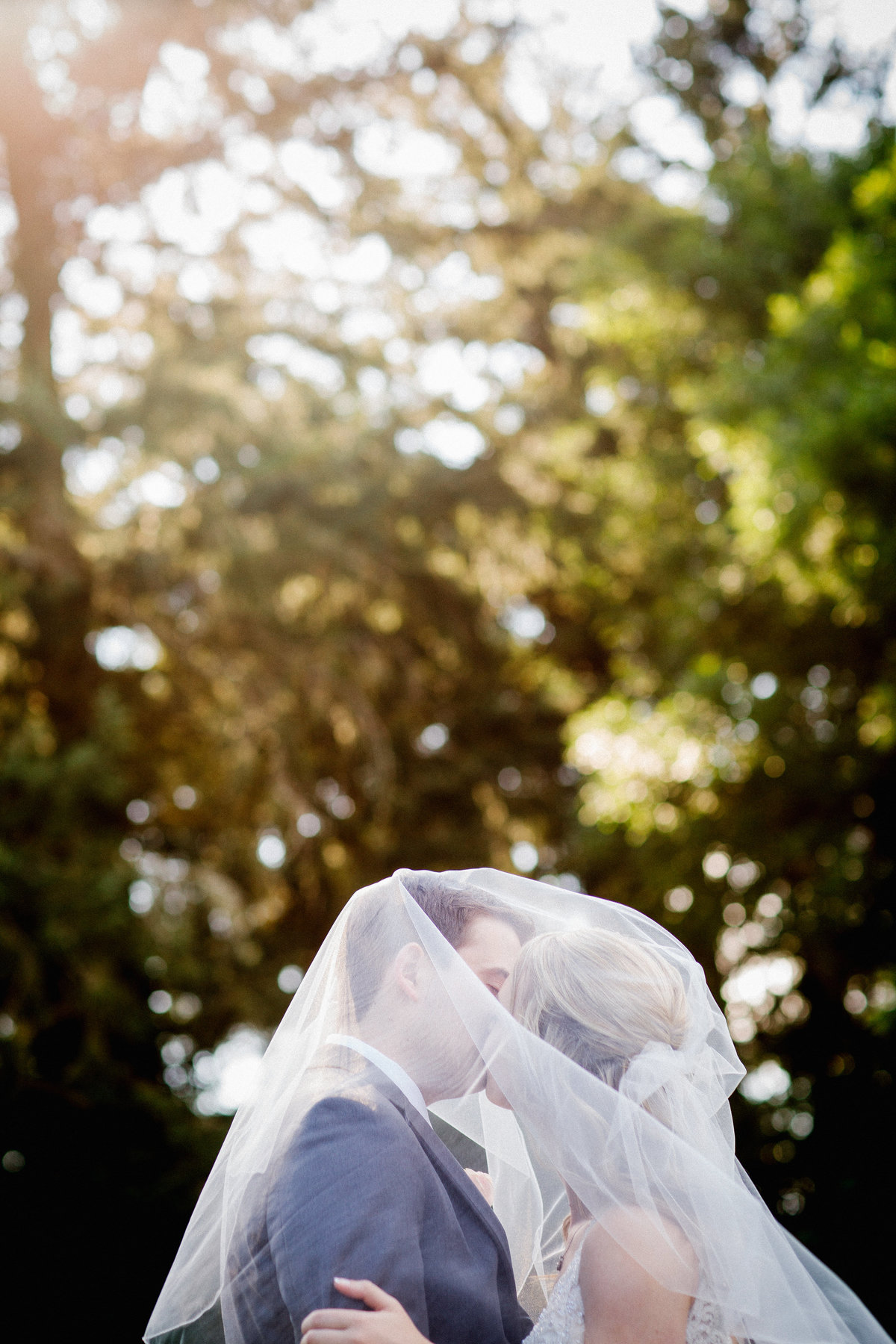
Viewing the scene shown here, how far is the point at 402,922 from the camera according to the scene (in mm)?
2291

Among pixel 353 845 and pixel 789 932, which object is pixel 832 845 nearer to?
pixel 789 932

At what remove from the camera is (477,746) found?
10648 millimetres

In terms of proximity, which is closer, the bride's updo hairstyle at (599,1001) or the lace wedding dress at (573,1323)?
the lace wedding dress at (573,1323)

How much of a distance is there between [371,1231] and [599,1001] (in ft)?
2.33

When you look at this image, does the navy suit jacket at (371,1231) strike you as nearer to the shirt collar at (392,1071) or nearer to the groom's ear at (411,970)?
the shirt collar at (392,1071)

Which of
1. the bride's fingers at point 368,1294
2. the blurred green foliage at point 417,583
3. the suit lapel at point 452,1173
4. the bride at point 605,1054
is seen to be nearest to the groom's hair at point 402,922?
the bride at point 605,1054

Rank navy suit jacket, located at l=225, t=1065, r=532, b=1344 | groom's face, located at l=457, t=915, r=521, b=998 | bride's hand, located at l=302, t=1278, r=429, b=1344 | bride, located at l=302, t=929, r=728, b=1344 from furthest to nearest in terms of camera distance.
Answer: groom's face, located at l=457, t=915, r=521, b=998, bride, located at l=302, t=929, r=728, b=1344, navy suit jacket, located at l=225, t=1065, r=532, b=1344, bride's hand, located at l=302, t=1278, r=429, b=1344

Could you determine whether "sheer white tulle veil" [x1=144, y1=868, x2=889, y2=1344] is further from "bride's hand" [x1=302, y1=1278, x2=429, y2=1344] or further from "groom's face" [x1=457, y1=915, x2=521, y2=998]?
"bride's hand" [x1=302, y1=1278, x2=429, y2=1344]

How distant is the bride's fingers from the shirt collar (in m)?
0.37

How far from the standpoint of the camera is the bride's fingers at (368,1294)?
5.62ft

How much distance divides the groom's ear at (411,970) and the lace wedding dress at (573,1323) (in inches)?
25.7

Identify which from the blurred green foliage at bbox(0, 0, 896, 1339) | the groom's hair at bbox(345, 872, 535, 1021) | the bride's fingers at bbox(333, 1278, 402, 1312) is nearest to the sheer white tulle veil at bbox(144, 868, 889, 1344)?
the groom's hair at bbox(345, 872, 535, 1021)

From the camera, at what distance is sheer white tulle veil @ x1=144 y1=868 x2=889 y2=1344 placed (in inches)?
80.4

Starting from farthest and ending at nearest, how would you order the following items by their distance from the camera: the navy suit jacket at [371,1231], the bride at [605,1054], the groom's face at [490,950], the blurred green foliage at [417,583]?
the blurred green foliage at [417,583]
the groom's face at [490,950]
the bride at [605,1054]
the navy suit jacket at [371,1231]
